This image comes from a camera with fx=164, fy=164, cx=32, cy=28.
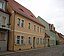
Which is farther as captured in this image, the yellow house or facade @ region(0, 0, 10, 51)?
the yellow house

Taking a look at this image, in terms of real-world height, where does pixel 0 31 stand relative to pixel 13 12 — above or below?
below

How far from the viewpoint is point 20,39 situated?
93.6ft

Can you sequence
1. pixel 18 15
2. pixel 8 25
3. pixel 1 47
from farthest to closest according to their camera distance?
1. pixel 18 15
2. pixel 8 25
3. pixel 1 47

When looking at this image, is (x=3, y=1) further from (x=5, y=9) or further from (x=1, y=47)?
(x=1, y=47)

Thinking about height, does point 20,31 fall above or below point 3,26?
below

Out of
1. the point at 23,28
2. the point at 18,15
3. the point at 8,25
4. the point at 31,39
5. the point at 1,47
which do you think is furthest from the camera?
the point at 31,39

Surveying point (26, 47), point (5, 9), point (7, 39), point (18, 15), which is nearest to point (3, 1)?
point (5, 9)

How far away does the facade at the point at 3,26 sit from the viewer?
24000 mm

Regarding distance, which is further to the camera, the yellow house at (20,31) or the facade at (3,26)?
the yellow house at (20,31)

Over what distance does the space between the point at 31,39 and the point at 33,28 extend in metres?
2.71

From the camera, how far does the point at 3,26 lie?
77.5 feet

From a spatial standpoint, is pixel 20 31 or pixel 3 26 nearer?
pixel 3 26

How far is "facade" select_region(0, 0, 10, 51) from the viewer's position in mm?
24000

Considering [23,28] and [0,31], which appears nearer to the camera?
[0,31]
